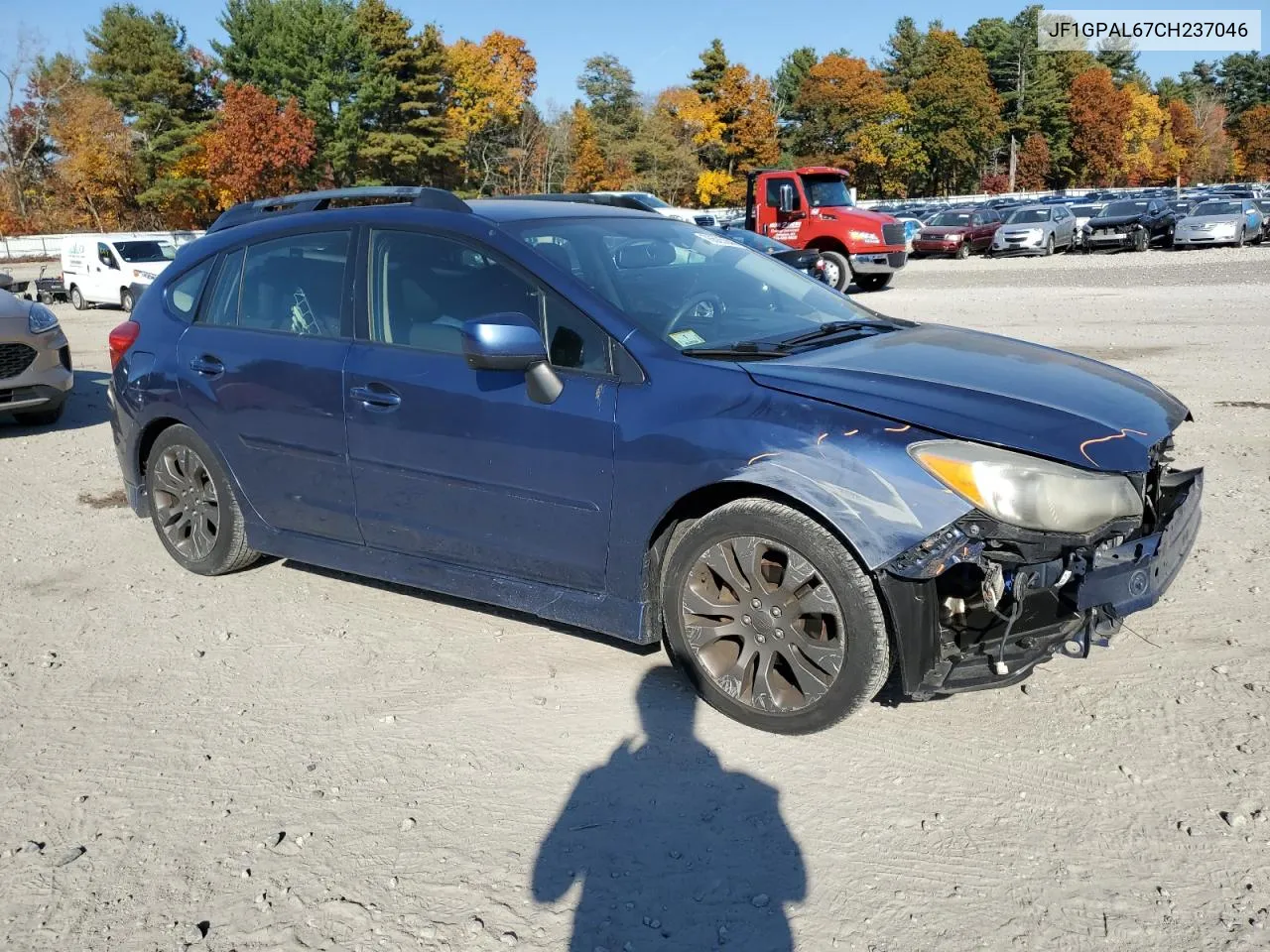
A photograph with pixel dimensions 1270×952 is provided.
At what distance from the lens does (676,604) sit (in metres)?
3.74

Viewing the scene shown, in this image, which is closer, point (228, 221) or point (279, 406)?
point (279, 406)

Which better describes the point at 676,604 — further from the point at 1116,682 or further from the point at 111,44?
the point at 111,44

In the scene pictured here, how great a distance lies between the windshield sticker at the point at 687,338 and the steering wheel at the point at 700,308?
0.18ft

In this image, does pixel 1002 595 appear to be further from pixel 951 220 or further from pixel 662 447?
pixel 951 220

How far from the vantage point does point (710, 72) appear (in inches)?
2955

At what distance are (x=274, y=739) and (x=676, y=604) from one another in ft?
4.82

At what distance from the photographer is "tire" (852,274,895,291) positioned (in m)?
23.3

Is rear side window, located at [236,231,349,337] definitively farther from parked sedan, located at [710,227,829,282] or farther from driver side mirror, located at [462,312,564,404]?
parked sedan, located at [710,227,829,282]

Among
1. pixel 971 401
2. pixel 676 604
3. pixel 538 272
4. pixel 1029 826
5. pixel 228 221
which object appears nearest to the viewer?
pixel 1029 826

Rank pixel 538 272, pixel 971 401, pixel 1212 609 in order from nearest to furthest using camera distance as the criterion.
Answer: pixel 971 401 → pixel 538 272 → pixel 1212 609

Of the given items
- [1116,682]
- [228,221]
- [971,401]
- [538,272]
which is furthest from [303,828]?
[228,221]

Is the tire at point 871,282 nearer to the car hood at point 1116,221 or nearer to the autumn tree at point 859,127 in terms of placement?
the car hood at point 1116,221

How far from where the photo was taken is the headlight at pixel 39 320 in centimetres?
931

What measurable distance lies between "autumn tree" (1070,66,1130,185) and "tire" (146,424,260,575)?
10061 cm
